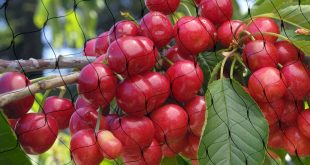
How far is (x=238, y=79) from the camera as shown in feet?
2.58

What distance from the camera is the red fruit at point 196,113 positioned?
2.31 feet

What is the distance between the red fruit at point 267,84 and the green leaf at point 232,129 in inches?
0.5

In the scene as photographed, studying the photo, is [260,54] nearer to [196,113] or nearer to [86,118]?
[196,113]

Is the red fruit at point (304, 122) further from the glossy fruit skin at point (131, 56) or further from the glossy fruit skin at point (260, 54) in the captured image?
the glossy fruit skin at point (131, 56)

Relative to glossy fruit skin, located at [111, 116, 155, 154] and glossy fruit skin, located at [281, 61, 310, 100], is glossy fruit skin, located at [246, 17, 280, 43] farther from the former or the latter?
glossy fruit skin, located at [111, 116, 155, 154]

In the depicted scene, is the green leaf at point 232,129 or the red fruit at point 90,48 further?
the red fruit at point 90,48

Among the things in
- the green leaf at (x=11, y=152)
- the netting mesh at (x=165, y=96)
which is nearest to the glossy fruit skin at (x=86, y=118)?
the netting mesh at (x=165, y=96)

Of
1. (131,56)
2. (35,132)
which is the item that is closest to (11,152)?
(35,132)

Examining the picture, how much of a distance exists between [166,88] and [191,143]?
0.08 metres

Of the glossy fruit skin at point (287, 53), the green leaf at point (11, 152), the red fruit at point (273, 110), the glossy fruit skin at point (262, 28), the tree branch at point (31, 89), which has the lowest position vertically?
the red fruit at point (273, 110)

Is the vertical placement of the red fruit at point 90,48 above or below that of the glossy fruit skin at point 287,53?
below

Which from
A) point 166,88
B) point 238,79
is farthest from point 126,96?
point 238,79

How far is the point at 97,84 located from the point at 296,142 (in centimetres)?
25

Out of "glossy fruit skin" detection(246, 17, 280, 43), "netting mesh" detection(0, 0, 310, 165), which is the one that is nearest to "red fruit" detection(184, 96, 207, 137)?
"netting mesh" detection(0, 0, 310, 165)
